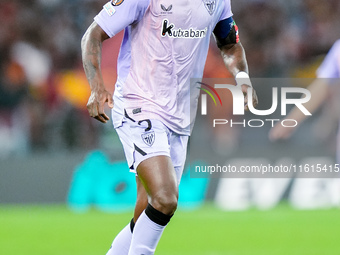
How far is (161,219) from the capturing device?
15.4 feet

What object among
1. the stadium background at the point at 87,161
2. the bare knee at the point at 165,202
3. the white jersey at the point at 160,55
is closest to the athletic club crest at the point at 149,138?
the white jersey at the point at 160,55

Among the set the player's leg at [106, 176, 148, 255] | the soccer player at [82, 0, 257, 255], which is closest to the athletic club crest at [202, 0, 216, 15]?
the soccer player at [82, 0, 257, 255]

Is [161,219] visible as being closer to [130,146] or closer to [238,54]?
[130,146]

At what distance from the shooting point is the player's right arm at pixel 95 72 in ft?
14.9

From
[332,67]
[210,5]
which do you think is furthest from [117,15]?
[332,67]

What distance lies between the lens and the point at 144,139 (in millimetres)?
5008

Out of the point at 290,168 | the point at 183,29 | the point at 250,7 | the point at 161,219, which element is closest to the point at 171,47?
the point at 183,29

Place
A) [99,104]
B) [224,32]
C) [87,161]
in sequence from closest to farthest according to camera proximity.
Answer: [99,104] → [224,32] → [87,161]

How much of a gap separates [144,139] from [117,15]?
811mm

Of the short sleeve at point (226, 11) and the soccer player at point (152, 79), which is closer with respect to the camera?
the soccer player at point (152, 79)

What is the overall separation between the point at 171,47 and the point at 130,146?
71 centimetres

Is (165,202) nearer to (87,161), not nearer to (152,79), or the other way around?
(152,79)

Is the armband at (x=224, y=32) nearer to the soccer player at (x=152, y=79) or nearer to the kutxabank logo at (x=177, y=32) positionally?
the soccer player at (x=152, y=79)

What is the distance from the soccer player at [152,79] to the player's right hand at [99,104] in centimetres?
15
